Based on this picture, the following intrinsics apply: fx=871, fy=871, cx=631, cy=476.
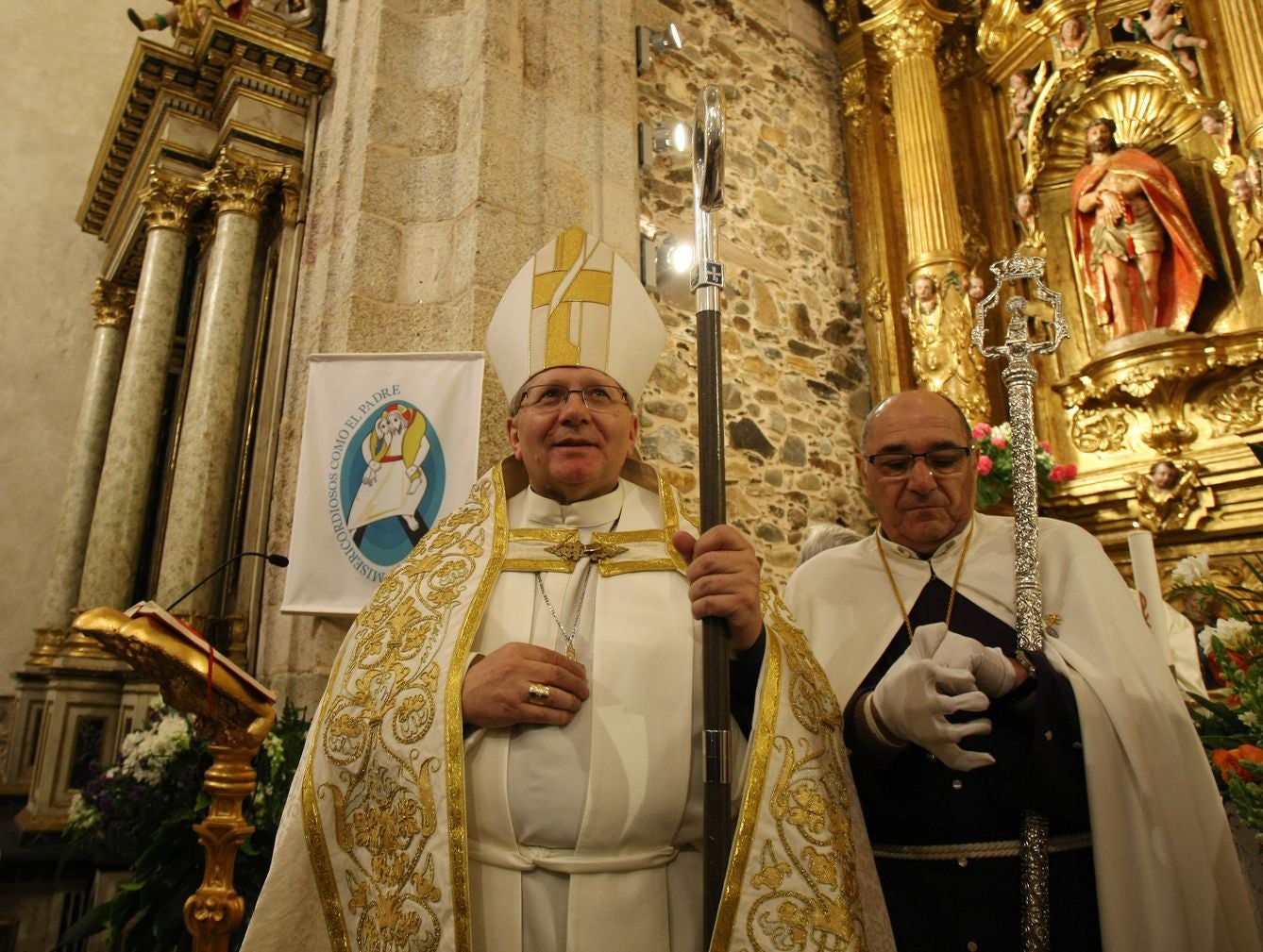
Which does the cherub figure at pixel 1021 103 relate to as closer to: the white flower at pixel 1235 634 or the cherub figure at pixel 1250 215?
the cherub figure at pixel 1250 215

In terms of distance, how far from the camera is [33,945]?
391 cm

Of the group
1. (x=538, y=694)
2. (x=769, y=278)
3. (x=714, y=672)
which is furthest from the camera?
(x=769, y=278)

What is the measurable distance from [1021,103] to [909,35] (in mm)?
1014

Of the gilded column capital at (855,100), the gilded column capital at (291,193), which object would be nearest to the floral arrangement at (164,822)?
the gilded column capital at (291,193)

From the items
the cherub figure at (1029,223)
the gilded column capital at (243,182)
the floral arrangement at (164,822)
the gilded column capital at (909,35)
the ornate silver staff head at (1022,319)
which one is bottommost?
the floral arrangement at (164,822)

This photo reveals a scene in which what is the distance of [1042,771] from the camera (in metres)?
1.54

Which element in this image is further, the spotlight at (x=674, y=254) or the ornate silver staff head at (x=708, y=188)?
the spotlight at (x=674, y=254)

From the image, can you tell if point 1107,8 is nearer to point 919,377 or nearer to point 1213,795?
point 919,377

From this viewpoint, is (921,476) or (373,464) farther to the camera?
(373,464)

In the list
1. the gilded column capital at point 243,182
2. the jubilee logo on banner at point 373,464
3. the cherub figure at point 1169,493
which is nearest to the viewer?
the jubilee logo on banner at point 373,464

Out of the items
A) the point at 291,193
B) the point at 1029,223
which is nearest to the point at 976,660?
the point at 291,193

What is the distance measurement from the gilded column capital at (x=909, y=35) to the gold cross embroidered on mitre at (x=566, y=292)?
577 centimetres

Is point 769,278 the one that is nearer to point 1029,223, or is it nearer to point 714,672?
point 1029,223

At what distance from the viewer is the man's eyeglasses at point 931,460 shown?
1854 millimetres
